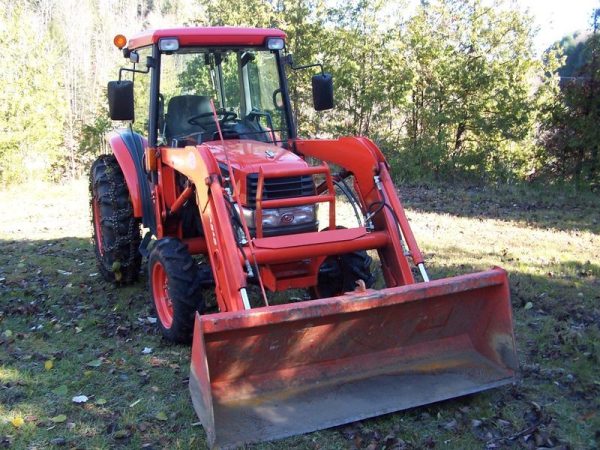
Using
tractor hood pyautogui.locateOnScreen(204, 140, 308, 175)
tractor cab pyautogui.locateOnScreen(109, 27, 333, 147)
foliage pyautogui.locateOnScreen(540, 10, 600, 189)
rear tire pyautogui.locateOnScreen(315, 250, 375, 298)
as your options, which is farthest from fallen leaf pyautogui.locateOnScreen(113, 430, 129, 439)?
foliage pyautogui.locateOnScreen(540, 10, 600, 189)

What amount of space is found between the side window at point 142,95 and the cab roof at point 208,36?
4.2 inches

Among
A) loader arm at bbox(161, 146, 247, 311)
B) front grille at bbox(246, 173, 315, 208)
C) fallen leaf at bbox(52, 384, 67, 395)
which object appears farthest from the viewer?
front grille at bbox(246, 173, 315, 208)

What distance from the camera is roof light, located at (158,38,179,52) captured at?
5.30m

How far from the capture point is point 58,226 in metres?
10.3

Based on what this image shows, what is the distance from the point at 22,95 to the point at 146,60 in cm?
1177

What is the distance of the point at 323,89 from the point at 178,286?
7.65ft

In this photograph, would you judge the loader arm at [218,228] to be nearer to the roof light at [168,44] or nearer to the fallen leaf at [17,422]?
the roof light at [168,44]

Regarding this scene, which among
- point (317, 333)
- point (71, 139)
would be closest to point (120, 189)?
point (317, 333)

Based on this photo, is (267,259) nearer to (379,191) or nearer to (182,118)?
(379,191)

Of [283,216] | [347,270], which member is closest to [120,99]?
[283,216]

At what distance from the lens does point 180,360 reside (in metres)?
4.75

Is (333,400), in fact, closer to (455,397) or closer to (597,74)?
(455,397)

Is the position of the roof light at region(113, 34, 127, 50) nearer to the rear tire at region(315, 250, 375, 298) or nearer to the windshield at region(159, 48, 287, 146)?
the windshield at region(159, 48, 287, 146)

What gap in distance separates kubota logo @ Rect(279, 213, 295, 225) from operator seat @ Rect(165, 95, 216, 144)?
1340 millimetres
